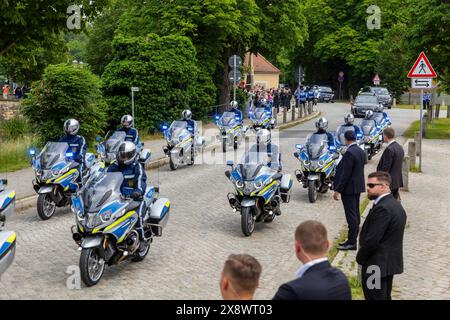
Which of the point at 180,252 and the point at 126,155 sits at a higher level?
the point at 126,155

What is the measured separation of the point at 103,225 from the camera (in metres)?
8.03

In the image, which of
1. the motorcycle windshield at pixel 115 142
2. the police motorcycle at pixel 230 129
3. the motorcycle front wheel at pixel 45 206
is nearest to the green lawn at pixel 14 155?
the motorcycle windshield at pixel 115 142

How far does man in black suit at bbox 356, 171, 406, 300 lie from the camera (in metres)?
5.94

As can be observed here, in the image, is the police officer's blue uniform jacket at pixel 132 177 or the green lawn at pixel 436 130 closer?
the police officer's blue uniform jacket at pixel 132 177

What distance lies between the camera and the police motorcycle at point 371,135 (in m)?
20.3

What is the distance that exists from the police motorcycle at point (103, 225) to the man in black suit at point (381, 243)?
11.4 feet

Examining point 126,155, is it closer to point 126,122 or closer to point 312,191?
point 312,191

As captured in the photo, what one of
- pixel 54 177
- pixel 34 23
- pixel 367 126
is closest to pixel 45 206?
pixel 54 177

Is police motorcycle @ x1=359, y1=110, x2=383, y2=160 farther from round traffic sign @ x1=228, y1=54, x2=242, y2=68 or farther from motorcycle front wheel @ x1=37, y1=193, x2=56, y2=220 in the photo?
motorcycle front wheel @ x1=37, y1=193, x2=56, y2=220

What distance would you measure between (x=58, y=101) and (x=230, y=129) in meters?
6.39

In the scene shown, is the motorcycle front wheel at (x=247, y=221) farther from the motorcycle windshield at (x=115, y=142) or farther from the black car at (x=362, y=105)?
the black car at (x=362, y=105)

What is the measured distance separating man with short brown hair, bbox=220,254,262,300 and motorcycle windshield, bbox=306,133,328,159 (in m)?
10.2

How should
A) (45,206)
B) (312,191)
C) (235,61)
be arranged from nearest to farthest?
(45,206)
(312,191)
(235,61)
